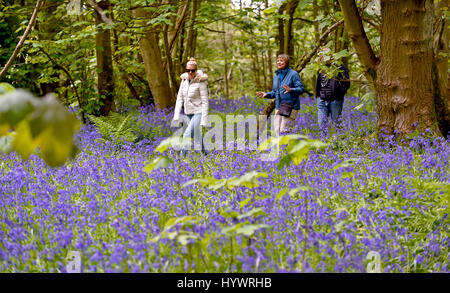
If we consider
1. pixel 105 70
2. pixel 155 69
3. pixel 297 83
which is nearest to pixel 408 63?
pixel 297 83

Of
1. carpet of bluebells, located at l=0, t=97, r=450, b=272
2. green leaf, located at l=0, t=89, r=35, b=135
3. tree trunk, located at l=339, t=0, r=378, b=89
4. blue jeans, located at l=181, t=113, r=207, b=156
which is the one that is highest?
tree trunk, located at l=339, t=0, r=378, b=89

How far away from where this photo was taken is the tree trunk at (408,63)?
6.41 m

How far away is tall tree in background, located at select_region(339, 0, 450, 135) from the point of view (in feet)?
21.1

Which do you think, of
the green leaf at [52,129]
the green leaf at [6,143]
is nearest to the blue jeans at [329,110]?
the green leaf at [6,143]

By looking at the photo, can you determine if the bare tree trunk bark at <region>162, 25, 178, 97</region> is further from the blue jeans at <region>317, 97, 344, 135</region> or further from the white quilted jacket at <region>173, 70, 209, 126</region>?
the blue jeans at <region>317, 97, 344, 135</region>

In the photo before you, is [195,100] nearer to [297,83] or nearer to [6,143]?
[297,83]

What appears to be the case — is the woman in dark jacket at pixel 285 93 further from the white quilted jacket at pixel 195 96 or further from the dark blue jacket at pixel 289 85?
the white quilted jacket at pixel 195 96

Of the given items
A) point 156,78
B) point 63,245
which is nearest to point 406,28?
point 63,245

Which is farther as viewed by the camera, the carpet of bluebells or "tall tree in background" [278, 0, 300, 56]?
"tall tree in background" [278, 0, 300, 56]

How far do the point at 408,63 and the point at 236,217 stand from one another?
470 centimetres

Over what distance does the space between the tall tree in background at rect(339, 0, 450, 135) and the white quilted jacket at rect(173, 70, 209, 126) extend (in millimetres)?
2512

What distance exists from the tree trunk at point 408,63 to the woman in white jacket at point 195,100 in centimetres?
288

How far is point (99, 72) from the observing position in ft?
35.7

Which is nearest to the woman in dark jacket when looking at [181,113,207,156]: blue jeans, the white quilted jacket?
the white quilted jacket
